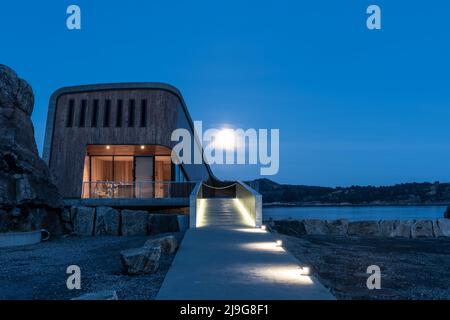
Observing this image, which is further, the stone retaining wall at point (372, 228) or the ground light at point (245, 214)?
the stone retaining wall at point (372, 228)

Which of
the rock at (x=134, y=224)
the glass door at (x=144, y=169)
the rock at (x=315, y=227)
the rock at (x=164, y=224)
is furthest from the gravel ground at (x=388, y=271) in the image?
the glass door at (x=144, y=169)

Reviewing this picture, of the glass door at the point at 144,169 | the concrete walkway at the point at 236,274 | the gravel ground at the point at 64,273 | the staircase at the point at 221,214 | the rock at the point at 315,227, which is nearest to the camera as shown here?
the concrete walkway at the point at 236,274

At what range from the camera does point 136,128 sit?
2648 cm

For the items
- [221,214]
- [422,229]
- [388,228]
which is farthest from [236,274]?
[422,229]

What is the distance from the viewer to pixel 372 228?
25.3m

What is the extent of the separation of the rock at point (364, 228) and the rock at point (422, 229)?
1881mm

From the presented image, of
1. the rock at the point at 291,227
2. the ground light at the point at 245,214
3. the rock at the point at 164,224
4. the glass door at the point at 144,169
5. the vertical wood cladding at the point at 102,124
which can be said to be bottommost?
the rock at the point at 291,227

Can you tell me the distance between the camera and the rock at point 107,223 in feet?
62.2

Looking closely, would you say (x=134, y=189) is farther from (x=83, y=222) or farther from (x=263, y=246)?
(x=263, y=246)

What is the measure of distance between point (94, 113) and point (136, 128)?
285 centimetres

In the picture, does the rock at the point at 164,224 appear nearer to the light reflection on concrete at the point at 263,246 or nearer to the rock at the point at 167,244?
the rock at the point at 167,244

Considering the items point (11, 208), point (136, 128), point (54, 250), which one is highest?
point (136, 128)

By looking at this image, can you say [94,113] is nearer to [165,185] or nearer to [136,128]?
[136,128]
